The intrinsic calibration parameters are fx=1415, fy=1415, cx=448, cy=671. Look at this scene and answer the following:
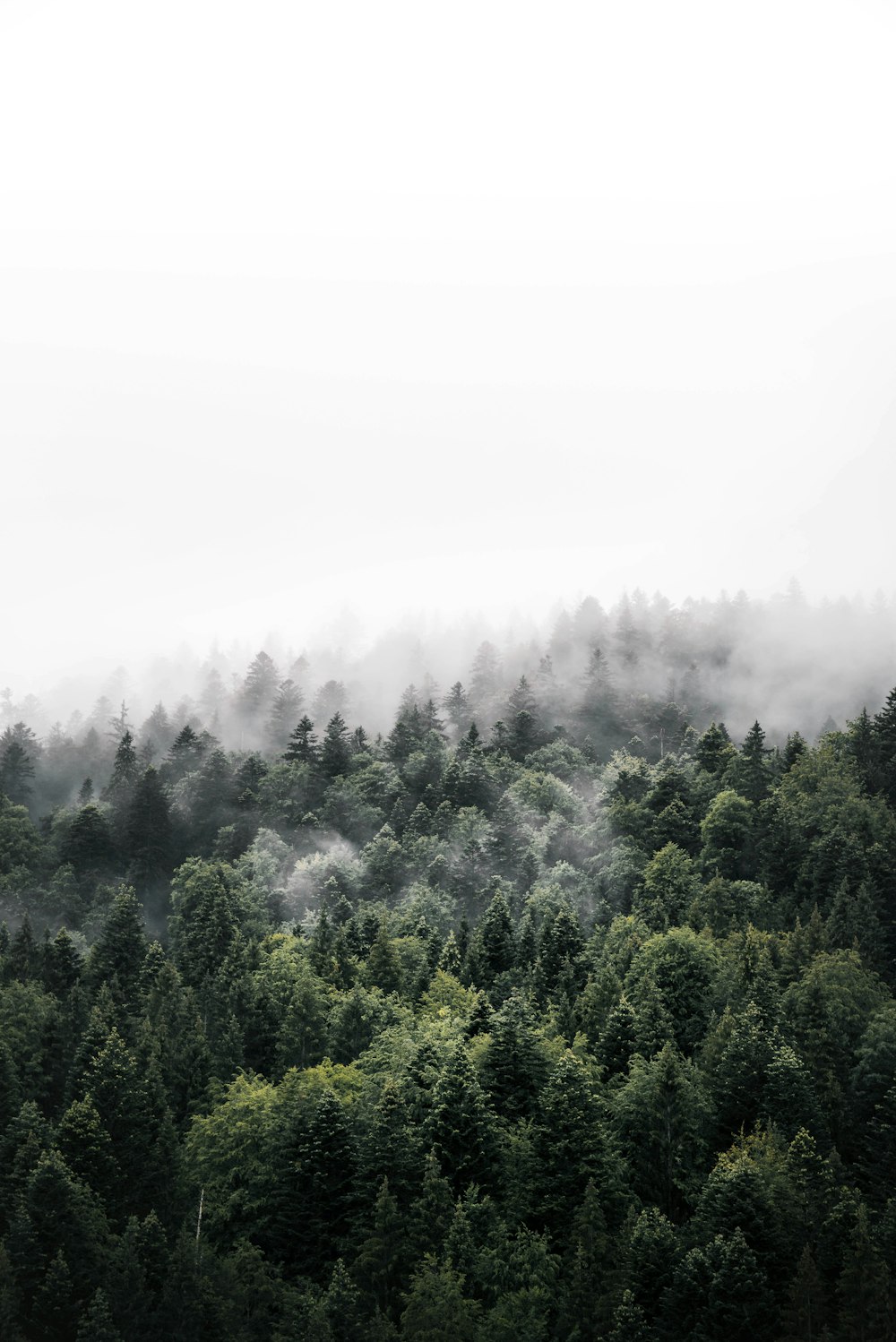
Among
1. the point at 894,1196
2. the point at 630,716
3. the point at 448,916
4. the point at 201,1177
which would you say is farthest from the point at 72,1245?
the point at 630,716

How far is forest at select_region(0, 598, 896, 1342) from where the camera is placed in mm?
63344

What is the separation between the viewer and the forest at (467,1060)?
63.3 metres

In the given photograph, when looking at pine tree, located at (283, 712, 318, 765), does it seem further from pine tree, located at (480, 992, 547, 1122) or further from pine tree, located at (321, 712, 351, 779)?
pine tree, located at (480, 992, 547, 1122)

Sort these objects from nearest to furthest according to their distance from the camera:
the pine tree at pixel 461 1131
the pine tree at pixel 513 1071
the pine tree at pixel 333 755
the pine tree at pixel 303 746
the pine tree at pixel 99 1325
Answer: the pine tree at pixel 99 1325, the pine tree at pixel 461 1131, the pine tree at pixel 513 1071, the pine tree at pixel 333 755, the pine tree at pixel 303 746

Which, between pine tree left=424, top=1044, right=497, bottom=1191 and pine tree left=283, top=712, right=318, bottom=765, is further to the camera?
pine tree left=283, top=712, right=318, bottom=765

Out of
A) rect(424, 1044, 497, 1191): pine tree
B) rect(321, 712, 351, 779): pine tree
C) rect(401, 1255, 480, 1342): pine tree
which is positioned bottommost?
rect(401, 1255, 480, 1342): pine tree

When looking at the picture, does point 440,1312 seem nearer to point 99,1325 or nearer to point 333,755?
point 99,1325

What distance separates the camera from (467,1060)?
78.2 meters

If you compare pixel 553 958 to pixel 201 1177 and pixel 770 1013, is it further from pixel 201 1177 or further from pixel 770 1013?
pixel 201 1177

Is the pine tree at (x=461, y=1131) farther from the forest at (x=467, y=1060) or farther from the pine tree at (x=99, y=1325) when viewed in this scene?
the pine tree at (x=99, y=1325)

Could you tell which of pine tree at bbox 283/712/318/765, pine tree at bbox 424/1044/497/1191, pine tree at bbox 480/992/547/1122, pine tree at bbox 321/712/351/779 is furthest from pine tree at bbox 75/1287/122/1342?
pine tree at bbox 283/712/318/765

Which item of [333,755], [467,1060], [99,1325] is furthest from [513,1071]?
[333,755]

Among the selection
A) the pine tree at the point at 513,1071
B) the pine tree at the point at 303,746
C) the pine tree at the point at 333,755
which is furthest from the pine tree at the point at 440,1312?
the pine tree at the point at 303,746

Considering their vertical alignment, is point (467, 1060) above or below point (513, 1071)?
above
